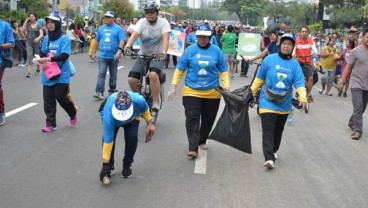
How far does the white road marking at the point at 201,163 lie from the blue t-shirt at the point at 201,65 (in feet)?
2.94

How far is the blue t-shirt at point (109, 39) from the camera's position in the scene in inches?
418

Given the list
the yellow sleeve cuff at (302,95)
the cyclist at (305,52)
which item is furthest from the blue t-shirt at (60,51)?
the cyclist at (305,52)

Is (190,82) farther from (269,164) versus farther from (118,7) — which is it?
(118,7)

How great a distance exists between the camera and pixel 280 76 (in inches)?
235

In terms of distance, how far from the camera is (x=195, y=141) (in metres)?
6.41

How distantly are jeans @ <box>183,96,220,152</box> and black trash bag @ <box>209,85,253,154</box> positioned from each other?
218mm

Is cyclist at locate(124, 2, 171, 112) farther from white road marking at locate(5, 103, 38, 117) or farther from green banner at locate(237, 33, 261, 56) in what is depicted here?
green banner at locate(237, 33, 261, 56)

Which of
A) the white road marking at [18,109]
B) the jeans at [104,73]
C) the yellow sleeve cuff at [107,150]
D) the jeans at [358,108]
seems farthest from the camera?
the jeans at [104,73]

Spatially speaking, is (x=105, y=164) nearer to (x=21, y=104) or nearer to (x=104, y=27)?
(x=21, y=104)

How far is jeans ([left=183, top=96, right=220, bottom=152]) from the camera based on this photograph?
21.0 ft

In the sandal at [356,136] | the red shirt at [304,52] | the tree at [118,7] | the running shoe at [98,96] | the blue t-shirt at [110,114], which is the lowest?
the sandal at [356,136]

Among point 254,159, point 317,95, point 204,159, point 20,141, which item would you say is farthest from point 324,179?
point 317,95

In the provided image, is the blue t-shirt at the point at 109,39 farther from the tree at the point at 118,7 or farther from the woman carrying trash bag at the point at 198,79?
the tree at the point at 118,7

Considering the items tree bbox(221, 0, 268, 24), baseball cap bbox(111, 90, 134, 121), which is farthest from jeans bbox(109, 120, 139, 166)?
tree bbox(221, 0, 268, 24)
